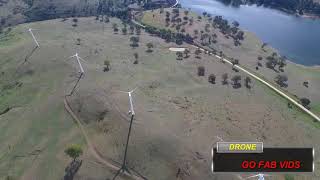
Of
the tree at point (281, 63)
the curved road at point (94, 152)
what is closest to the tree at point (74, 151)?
the curved road at point (94, 152)

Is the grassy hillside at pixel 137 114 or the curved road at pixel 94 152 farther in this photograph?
the grassy hillside at pixel 137 114

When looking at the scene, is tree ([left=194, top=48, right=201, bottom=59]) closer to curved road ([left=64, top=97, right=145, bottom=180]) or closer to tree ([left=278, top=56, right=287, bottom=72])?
tree ([left=278, top=56, right=287, bottom=72])

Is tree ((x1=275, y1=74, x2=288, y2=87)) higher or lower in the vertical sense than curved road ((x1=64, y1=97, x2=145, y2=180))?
higher

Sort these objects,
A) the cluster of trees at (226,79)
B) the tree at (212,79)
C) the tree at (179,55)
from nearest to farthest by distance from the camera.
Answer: the tree at (212,79) < the cluster of trees at (226,79) < the tree at (179,55)

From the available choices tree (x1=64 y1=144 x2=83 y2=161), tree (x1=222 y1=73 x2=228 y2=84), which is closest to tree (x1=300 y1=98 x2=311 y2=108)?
tree (x1=222 y1=73 x2=228 y2=84)

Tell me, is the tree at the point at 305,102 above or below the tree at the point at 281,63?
below

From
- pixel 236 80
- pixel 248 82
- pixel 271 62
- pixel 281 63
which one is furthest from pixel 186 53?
pixel 281 63

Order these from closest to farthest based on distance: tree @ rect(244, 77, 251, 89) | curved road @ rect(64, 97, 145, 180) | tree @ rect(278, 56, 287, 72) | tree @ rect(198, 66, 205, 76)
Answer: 1. curved road @ rect(64, 97, 145, 180)
2. tree @ rect(244, 77, 251, 89)
3. tree @ rect(198, 66, 205, 76)
4. tree @ rect(278, 56, 287, 72)

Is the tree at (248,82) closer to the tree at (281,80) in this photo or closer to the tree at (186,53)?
the tree at (281,80)

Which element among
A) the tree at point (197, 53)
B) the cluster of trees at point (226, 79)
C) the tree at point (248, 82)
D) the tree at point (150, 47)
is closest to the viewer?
the cluster of trees at point (226, 79)

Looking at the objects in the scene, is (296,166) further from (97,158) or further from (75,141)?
(75,141)

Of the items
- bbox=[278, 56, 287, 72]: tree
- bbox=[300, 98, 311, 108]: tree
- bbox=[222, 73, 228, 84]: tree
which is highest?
bbox=[222, 73, 228, 84]: tree
